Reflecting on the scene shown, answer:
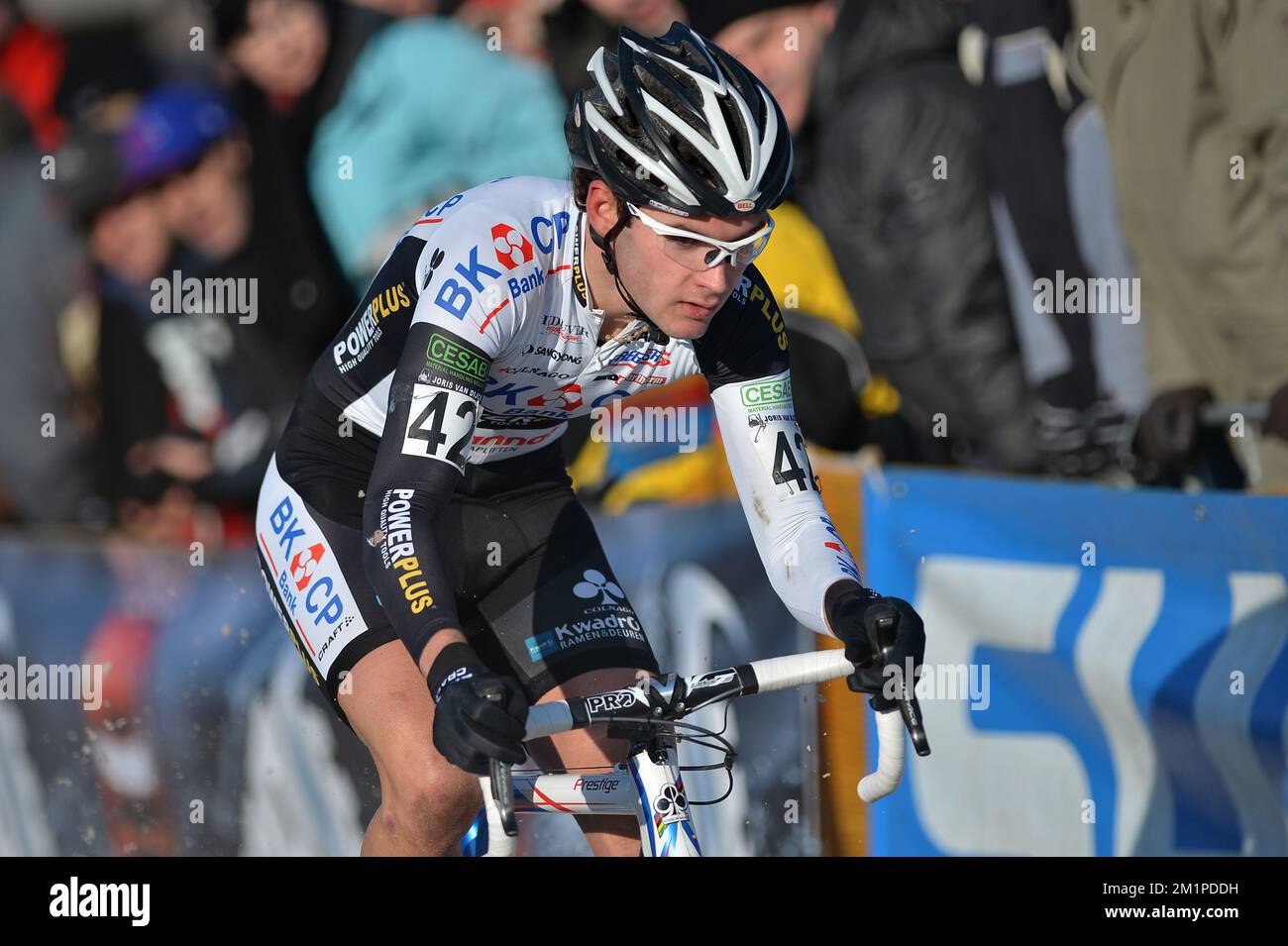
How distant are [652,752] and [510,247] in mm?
1316

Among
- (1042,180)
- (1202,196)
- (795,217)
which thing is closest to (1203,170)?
(1202,196)

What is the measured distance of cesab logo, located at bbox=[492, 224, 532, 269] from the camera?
170 inches

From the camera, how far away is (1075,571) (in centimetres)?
609

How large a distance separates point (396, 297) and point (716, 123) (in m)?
1.04

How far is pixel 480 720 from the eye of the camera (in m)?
3.57

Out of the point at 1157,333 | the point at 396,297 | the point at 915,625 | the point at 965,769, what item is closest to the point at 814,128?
the point at 1157,333

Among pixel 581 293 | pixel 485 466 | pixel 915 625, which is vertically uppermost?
pixel 581 293

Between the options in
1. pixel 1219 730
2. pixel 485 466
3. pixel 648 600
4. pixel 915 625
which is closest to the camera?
pixel 915 625

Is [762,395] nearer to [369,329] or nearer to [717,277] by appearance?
[717,277]

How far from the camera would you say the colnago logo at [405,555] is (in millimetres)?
3920

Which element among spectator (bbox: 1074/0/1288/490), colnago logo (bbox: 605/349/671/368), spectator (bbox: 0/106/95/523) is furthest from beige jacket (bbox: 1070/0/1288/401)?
spectator (bbox: 0/106/95/523)

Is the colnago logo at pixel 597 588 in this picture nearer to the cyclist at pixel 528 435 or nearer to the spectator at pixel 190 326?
the cyclist at pixel 528 435
